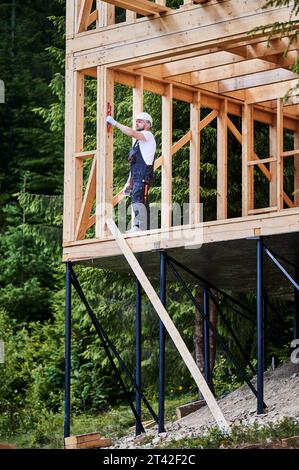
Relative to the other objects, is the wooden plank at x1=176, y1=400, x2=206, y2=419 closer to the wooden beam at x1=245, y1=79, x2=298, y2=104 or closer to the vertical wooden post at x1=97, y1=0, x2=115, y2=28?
the wooden beam at x1=245, y1=79, x2=298, y2=104

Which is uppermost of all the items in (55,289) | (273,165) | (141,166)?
(273,165)

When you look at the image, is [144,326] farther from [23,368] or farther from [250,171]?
[250,171]

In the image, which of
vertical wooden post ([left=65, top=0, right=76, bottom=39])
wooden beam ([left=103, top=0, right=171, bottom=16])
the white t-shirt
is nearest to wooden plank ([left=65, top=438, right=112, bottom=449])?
the white t-shirt

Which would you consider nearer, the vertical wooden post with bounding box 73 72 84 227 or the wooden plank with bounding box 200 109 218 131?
the vertical wooden post with bounding box 73 72 84 227

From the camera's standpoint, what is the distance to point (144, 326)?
31000 mm

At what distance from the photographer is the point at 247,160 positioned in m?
25.0

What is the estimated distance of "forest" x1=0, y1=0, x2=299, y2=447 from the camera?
29234 mm

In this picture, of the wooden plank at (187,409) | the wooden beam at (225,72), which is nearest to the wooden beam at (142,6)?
the wooden beam at (225,72)

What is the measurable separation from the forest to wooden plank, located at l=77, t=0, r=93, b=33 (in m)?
4.68

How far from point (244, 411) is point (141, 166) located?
13.9 ft

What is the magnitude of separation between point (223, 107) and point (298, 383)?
568 cm

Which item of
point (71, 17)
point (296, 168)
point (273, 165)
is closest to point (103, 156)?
point (71, 17)

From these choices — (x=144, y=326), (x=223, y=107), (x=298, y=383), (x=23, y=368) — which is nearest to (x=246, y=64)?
(x=223, y=107)

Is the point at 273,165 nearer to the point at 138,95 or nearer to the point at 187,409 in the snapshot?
the point at 138,95
